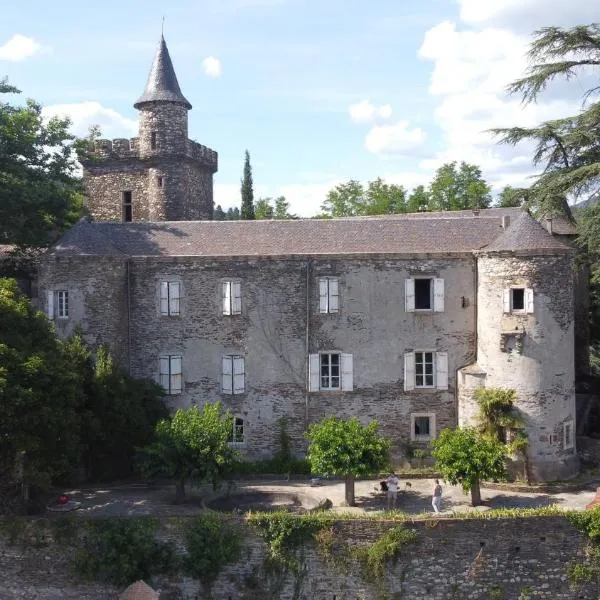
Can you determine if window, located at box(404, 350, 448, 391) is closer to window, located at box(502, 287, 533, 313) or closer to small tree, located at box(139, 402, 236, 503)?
window, located at box(502, 287, 533, 313)

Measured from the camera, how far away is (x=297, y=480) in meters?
28.8

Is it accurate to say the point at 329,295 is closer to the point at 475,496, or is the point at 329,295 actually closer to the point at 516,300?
the point at 516,300

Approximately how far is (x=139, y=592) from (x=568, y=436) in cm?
1668

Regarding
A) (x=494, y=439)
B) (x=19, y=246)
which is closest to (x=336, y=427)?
→ (x=494, y=439)

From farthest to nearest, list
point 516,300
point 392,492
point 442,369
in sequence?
point 442,369 → point 516,300 → point 392,492

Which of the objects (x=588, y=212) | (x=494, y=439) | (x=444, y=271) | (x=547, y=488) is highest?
(x=588, y=212)

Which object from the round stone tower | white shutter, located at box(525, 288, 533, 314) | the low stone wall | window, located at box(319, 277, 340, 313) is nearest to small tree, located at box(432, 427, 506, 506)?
the low stone wall

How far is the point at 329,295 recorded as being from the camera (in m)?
29.9

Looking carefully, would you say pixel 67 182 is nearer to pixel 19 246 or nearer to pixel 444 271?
pixel 19 246

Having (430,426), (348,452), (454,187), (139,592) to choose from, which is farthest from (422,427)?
(454,187)

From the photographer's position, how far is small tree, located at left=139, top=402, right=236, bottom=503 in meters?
24.5

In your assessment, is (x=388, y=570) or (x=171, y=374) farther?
(x=171, y=374)

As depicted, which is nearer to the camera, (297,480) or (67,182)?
(297,480)

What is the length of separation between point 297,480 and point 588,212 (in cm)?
1548
